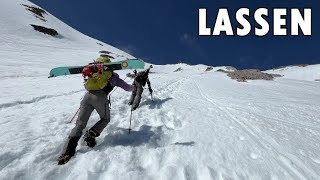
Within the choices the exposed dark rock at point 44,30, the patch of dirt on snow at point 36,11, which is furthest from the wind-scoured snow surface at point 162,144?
the patch of dirt on snow at point 36,11

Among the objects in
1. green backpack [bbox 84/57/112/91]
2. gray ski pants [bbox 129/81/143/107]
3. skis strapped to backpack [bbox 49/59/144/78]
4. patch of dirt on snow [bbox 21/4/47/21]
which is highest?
patch of dirt on snow [bbox 21/4/47/21]

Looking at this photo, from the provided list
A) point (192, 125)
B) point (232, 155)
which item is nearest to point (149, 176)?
point (232, 155)

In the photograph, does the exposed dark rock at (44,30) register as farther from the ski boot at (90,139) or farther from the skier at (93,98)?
the ski boot at (90,139)

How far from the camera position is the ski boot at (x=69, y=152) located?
5.16 meters

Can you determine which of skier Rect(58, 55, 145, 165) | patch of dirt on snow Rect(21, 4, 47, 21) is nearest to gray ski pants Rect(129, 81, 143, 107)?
skier Rect(58, 55, 145, 165)

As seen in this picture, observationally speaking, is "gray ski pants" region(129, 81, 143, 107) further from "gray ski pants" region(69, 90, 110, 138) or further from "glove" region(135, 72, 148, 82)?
"gray ski pants" region(69, 90, 110, 138)

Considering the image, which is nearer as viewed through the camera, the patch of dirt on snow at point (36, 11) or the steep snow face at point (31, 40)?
the steep snow face at point (31, 40)

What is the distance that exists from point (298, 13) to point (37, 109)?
21633mm

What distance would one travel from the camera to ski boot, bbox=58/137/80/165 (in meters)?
5.16

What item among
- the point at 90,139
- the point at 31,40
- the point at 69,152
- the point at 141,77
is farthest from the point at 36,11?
the point at 69,152

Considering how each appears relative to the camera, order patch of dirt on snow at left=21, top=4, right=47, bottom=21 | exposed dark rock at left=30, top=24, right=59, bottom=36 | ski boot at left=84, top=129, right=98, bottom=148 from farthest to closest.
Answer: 1. patch of dirt on snow at left=21, top=4, right=47, bottom=21
2. exposed dark rock at left=30, top=24, right=59, bottom=36
3. ski boot at left=84, top=129, right=98, bottom=148

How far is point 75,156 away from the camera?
5.55 m

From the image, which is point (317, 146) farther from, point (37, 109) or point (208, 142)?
point (37, 109)

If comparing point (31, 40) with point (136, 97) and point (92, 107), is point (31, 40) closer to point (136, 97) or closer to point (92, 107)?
point (136, 97)
